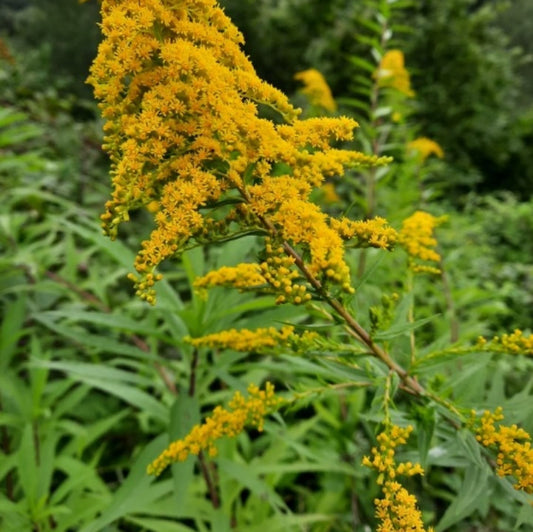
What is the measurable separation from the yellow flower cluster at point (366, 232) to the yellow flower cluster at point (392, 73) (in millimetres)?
2145

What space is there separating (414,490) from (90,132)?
17.2 ft

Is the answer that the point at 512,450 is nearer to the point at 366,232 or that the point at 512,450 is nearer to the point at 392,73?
the point at 366,232

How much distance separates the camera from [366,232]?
43.2 inches

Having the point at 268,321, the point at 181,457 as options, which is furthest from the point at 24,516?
the point at 268,321

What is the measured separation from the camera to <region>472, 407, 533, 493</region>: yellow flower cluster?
3.47 ft

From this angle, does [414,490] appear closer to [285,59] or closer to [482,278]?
[482,278]

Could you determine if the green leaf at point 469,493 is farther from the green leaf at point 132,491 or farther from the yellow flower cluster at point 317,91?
the yellow flower cluster at point 317,91

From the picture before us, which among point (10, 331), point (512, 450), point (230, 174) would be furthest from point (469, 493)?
point (10, 331)

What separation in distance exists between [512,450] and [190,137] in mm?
1018

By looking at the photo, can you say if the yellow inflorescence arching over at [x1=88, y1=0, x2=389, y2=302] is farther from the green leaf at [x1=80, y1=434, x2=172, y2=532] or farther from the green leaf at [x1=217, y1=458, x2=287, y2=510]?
the green leaf at [x1=217, y1=458, x2=287, y2=510]

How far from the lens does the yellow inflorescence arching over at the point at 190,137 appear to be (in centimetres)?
102

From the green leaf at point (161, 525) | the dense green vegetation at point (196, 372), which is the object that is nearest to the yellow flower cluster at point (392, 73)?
the dense green vegetation at point (196, 372)

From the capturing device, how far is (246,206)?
1069 mm

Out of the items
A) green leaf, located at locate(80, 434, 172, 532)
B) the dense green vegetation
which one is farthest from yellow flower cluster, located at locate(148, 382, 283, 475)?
green leaf, located at locate(80, 434, 172, 532)
